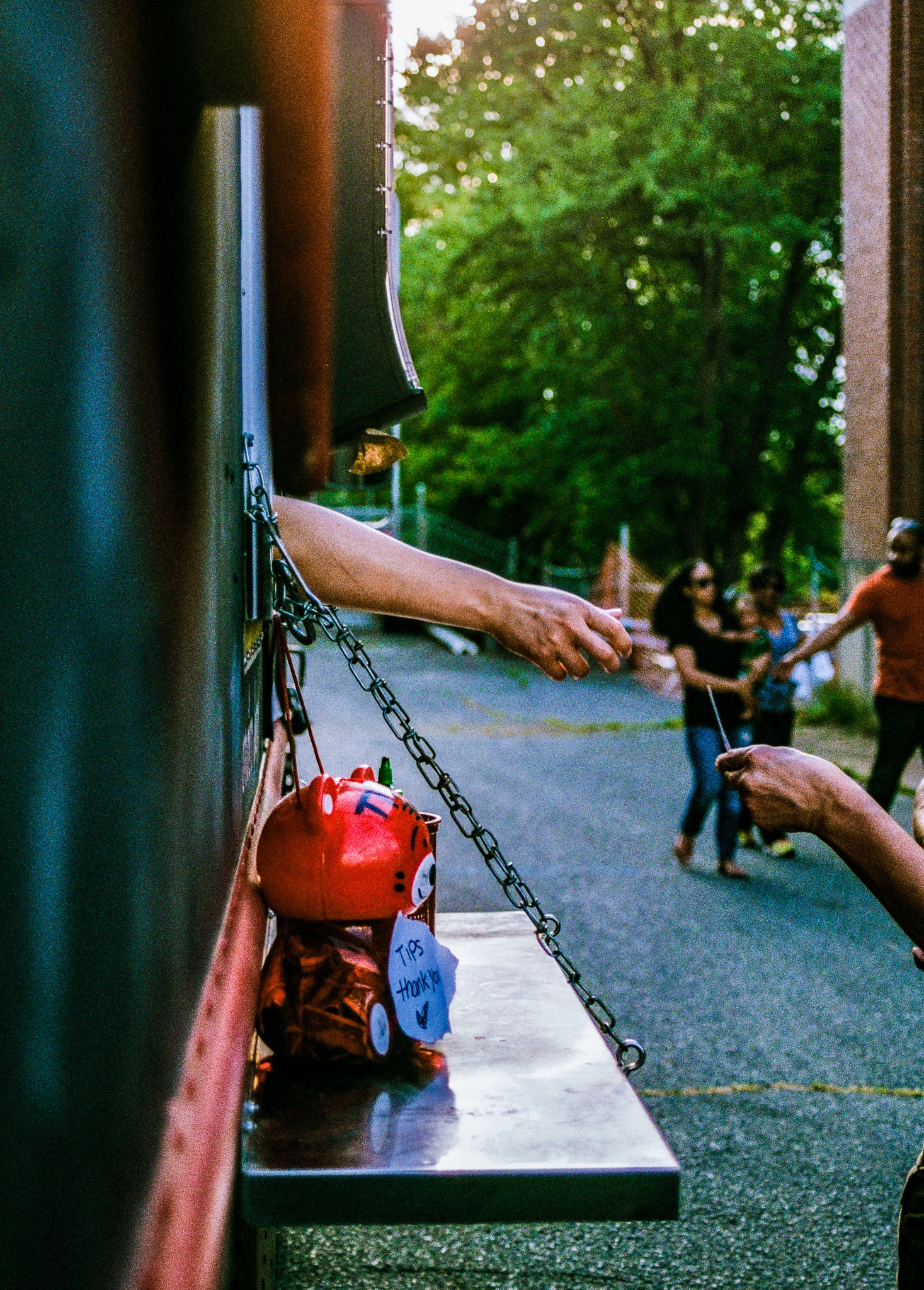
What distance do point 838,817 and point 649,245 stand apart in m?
20.5

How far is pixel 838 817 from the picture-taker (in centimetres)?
216

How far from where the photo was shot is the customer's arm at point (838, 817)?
6.86ft

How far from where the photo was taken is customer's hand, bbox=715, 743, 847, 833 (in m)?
2.17

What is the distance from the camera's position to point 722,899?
748cm

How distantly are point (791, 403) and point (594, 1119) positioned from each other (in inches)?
881

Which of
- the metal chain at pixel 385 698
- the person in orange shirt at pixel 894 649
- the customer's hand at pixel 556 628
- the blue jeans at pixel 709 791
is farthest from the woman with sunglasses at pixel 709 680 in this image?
the customer's hand at pixel 556 628

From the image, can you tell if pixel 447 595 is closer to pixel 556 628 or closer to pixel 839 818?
pixel 556 628

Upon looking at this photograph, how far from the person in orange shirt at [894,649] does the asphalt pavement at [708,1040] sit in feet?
2.64

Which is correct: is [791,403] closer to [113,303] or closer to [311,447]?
[311,447]

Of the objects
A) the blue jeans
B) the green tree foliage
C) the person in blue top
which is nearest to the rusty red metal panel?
the blue jeans

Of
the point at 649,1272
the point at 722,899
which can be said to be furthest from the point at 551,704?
the point at 649,1272

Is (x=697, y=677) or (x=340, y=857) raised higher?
(x=340, y=857)

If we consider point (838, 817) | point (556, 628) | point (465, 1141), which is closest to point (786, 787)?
point (838, 817)

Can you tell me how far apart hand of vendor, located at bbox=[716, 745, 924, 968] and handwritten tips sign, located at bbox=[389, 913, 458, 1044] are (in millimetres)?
578
